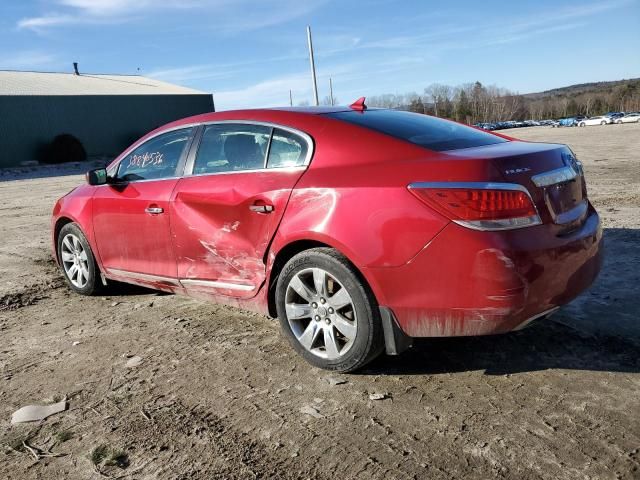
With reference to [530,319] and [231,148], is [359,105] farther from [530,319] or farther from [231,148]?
[530,319]

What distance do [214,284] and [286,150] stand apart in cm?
108

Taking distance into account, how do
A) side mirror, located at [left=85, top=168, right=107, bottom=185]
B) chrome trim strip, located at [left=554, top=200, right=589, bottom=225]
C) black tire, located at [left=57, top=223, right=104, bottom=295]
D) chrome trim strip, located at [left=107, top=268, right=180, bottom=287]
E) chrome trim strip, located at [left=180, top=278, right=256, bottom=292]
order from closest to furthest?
chrome trim strip, located at [left=554, top=200, right=589, bottom=225] < chrome trim strip, located at [left=180, top=278, right=256, bottom=292] < chrome trim strip, located at [left=107, top=268, right=180, bottom=287] < side mirror, located at [left=85, top=168, right=107, bottom=185] < black tire, located at [left=57, top=223, right=104, bottom=295]

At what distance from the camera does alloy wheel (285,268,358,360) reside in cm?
319

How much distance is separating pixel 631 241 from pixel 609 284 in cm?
147

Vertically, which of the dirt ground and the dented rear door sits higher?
the dented rear door

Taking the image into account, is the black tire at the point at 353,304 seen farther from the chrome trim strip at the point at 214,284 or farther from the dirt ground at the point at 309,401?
the chrome trim strip at the point at 214,284

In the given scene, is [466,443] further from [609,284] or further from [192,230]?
[609,284]

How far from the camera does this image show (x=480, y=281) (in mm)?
2738

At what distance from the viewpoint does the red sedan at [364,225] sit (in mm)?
2771

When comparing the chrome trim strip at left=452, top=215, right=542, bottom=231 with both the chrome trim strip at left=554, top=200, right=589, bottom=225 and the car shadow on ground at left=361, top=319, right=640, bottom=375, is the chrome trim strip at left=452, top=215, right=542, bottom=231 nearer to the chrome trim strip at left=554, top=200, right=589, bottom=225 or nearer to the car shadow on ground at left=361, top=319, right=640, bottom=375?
the chrome trim strip at left=554, top=200, right=589, bottom=225

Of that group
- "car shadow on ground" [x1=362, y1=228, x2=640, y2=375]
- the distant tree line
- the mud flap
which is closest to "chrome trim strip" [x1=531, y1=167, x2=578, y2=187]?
"car shadow on ground" [x1=362, y1=228, x2=640, y2=375]

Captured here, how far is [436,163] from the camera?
292 cm

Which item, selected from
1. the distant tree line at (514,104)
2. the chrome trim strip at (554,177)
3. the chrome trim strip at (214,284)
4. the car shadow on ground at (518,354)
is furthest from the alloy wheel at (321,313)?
the distant tree line at (514,104)

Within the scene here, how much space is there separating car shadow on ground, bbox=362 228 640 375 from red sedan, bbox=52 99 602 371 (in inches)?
17.1
